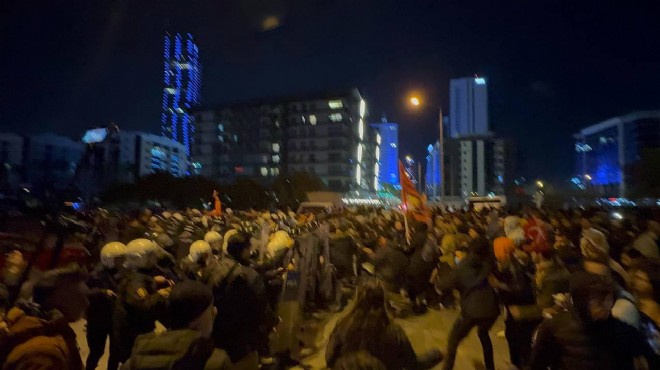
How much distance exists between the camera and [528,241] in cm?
1080

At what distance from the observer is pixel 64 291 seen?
4.35 metres

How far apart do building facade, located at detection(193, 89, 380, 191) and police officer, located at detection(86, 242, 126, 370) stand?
3697 inches

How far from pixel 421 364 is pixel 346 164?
96569mm

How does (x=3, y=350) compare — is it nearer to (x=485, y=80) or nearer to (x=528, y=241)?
(x=528, y=241)

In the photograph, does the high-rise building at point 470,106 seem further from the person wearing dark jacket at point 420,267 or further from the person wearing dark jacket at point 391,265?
the person wearing dark jacket at point 391,265

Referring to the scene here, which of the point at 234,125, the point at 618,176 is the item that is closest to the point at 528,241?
the point at 234,125

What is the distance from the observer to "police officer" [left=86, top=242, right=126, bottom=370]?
15.8ft

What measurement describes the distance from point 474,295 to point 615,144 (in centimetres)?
18294

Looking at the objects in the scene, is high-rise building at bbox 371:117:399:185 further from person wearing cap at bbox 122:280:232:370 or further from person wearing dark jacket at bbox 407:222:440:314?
person wearing cap at bbox 122:280:232:370

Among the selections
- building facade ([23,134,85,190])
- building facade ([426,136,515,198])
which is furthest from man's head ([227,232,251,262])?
building facade ([426,136,515,198])

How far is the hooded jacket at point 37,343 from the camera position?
2.89 metres

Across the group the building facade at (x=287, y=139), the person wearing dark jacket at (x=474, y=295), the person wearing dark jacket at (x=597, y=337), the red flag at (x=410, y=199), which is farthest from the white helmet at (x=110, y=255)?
the building facade at (x=287, y=139)

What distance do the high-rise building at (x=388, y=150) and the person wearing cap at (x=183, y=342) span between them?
160526mm

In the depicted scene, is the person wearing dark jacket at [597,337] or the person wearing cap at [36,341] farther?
the person wearing dark jacket at [597,337]
